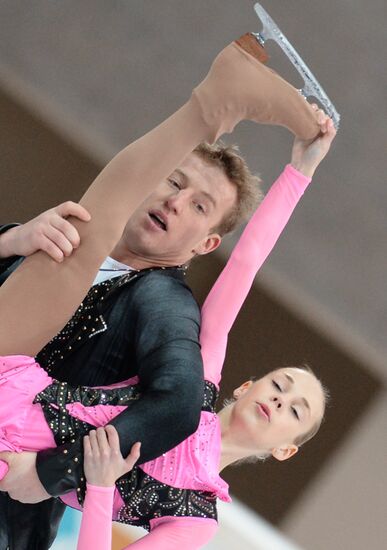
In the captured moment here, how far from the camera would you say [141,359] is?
1186 mm

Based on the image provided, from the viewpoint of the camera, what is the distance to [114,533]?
173 cm

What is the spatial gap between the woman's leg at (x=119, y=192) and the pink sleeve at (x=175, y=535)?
0.90 ft

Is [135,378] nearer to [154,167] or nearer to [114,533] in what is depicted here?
[154,167]

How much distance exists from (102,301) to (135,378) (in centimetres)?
10

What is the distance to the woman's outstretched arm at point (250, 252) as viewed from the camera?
4.32 ft

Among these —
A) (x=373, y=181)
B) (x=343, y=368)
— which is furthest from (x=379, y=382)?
(x=373, y=181)

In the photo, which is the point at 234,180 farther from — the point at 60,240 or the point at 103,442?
the point at 103,442

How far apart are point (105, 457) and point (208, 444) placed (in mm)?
188

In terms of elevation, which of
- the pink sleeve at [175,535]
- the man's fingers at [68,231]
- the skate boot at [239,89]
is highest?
the skate boot at [239,89]

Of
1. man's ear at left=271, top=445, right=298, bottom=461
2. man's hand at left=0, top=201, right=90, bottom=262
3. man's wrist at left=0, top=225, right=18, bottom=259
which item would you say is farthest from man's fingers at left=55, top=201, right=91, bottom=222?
man's ear at left=271, top=445, right=298, bottom=461

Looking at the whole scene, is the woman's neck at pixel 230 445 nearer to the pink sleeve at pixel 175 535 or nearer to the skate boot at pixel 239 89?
the pink sleeve at pixel 175 535

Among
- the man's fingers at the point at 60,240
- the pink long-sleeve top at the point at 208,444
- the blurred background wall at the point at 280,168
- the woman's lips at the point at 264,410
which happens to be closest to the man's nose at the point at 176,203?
the pink long-sleeve top at the point at 208,444

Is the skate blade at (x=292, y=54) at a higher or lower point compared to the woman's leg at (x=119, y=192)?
higher

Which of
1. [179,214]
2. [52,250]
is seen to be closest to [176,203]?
[179,214]
